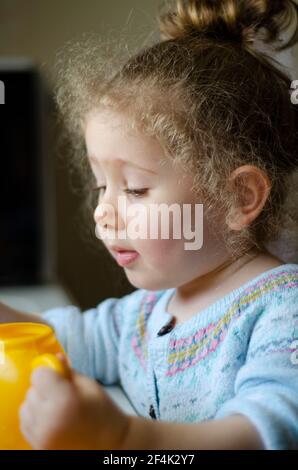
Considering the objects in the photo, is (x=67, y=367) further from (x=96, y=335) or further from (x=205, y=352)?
(x=96, y=335)

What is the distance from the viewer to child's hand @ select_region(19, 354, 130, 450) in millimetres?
279

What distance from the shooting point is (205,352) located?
0.42 m

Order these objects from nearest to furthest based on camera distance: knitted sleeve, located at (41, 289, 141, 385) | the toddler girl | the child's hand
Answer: the child's hand → the toddler girl → knitted sleeve, located at (41, 289, 141, 385)

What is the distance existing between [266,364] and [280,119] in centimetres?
16

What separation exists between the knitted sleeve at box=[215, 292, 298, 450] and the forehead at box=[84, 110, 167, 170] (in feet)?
0.37

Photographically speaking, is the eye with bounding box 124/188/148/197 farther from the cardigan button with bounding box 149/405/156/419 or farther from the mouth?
the cardigan button with bounding box 149/405/156/419

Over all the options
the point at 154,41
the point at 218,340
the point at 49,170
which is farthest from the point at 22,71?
the point at 218,340

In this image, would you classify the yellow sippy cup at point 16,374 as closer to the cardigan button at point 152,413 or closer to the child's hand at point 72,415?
the child's hand at point 72,415

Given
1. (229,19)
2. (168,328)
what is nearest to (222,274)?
(168,328)

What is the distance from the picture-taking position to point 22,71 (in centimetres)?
87

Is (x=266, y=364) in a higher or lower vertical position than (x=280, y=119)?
lower

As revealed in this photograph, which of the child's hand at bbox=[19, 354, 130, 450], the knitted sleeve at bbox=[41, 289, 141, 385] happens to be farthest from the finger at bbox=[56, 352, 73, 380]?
the knitted sleeve at bbox=[41, 289, 141, 385]

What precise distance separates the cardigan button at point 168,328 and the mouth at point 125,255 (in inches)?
2.2
